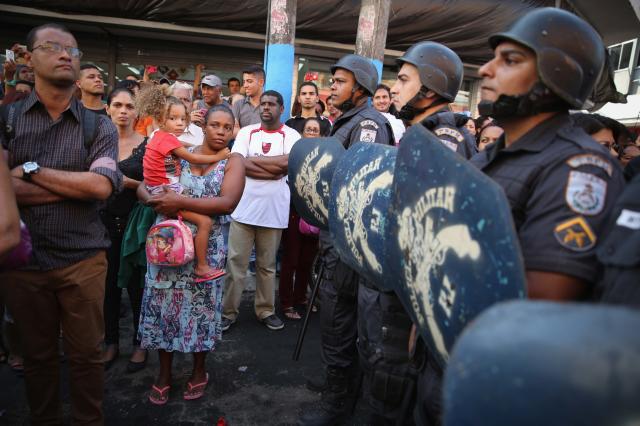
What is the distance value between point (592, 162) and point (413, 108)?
1.68 m

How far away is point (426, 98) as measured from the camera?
2738mm

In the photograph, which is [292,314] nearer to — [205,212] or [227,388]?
[227,388]

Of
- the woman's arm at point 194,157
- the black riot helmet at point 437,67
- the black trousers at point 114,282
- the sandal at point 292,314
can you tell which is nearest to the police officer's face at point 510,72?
Answer: the black riot helmet at point 437,67

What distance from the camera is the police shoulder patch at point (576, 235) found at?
111cm

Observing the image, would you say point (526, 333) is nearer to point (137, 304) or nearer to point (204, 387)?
point (204, 387)

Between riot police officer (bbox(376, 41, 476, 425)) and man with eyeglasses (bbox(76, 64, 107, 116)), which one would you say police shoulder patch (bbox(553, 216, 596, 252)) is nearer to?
riot police officer (bbox(376, 41, 476, 425))

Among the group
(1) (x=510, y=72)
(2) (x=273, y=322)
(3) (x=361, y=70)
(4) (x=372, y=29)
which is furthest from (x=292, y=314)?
(4) (x=372, y=29)

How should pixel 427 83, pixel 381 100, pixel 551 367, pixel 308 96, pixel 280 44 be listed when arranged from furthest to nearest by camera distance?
pixel 381 100
pixel 280 44
pixel 308 96
pixel 427 83
pixel 551 367

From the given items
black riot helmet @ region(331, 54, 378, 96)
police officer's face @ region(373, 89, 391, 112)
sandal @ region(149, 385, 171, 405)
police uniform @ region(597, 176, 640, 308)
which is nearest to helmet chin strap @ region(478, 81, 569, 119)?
police uniform @ region(597, 176, 640, 308)

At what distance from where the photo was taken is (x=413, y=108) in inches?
109

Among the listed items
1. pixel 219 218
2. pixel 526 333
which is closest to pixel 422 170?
pixel 526 333

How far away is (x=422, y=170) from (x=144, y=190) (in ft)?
7.04

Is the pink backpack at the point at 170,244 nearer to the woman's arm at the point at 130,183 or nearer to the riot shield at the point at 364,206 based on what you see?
the woman's arm at the point at 130,183

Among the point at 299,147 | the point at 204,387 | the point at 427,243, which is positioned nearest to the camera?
the point at 427,243
